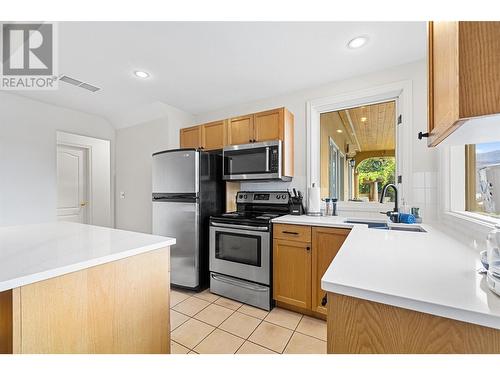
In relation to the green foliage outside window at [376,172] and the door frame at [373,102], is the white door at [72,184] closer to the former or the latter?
the door frame at [373,102]

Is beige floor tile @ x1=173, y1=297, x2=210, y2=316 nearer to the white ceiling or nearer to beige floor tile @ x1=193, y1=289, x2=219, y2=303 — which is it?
beige floor tile @ x1=193, y1=289, x2=219, y2=303

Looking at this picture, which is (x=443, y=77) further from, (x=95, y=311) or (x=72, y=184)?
(x=72, y=184)

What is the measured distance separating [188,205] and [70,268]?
1.72 meters

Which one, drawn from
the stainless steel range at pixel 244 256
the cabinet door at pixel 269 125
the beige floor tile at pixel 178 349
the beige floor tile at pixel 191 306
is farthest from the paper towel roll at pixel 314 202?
the beige floor tile at pixel 178 349

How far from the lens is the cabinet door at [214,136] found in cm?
281

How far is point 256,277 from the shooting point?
7.14 feet

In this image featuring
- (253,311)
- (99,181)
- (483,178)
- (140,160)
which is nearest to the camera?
(483,178)

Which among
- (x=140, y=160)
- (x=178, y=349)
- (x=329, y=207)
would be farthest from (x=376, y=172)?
(x=140, y=160)

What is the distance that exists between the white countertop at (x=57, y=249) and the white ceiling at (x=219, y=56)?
1.46 meters

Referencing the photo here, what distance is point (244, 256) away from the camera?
88.9 inches

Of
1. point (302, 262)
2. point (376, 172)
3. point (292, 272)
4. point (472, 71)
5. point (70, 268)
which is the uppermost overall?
point (472, 71)

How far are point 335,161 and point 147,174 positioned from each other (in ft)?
8.92

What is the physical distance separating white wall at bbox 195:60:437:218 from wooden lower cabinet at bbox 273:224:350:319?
2.56ft
